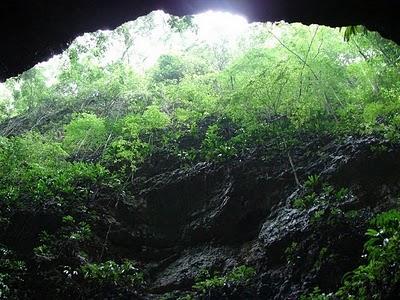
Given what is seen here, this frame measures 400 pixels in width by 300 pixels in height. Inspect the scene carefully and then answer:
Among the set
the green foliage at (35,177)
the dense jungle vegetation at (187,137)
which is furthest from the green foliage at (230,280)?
the green foliage at (35,177)

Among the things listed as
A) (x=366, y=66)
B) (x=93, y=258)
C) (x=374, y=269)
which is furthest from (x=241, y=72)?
(x=374, y=269)

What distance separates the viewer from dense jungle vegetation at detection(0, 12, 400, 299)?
10477 millimetres

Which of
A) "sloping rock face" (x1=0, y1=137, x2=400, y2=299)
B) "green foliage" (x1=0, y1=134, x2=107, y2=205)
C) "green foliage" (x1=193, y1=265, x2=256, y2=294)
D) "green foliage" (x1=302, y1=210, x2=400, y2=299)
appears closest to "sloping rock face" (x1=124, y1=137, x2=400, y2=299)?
"sloping rock face" (x1=0, y1=137, x2=400, y2=299)

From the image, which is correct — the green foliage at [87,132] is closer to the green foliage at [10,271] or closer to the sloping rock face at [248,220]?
the sloping rock face at [248,220]

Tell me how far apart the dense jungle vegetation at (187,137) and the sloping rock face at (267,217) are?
1.31ft

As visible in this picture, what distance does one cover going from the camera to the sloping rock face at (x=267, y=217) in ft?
32.0

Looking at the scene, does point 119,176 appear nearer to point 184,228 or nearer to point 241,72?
point 184,228

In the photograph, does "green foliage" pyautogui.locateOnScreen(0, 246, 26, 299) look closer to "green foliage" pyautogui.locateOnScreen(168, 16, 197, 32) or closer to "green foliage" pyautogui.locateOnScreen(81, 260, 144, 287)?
"green foliage" pyautogui.locateOnScreen(81, 260, 144, 287)

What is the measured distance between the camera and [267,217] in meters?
12.1

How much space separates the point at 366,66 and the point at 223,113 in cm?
559

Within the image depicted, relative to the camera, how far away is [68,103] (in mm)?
23375

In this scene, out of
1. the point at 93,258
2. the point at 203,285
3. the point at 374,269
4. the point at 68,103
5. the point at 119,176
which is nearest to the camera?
the point at 374,269

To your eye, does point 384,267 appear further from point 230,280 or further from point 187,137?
point 187,137

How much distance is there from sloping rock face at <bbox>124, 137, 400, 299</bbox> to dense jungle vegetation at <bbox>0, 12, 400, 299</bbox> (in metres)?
0.40
